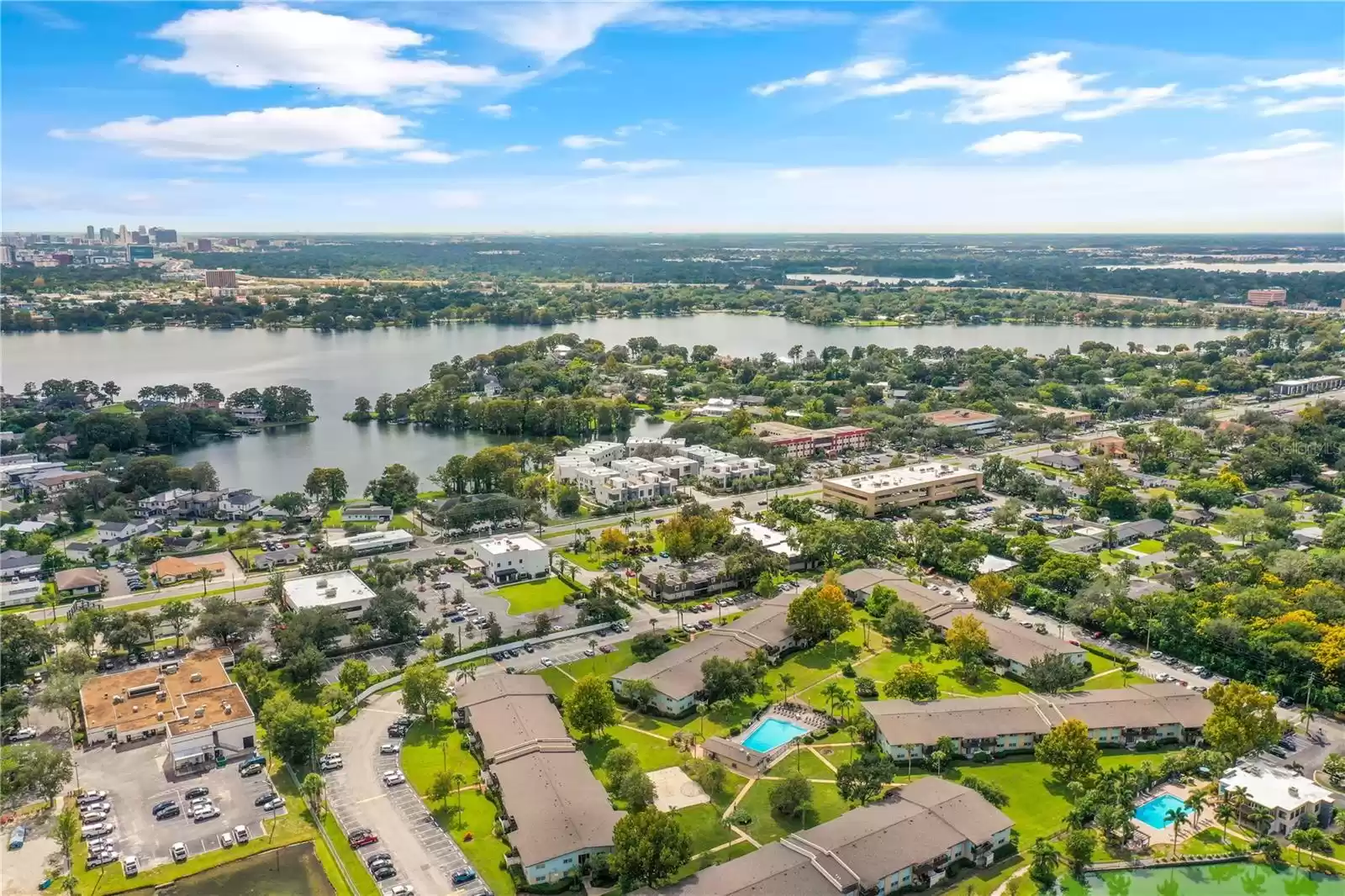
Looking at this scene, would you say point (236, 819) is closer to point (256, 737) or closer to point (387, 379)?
point (256, 737)

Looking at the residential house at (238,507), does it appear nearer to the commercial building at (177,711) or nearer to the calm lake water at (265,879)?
the commercial building at (177,711)

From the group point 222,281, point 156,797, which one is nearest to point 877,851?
point 156,797

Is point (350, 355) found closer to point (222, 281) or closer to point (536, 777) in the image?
point (222, 281)

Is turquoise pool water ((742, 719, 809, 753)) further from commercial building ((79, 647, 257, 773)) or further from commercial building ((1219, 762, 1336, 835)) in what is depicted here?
commercial building ((79, 647, 257, 773))

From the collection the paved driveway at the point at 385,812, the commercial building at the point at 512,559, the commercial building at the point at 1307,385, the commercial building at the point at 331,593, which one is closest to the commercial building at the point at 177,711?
the paved driveway at the point at 385,812

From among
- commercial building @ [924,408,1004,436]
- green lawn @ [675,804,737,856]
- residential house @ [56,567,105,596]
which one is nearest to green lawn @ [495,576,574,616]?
green lawn @ [675,804,737,856]

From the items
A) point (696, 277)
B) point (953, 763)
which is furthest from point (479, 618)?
point (696, 277)
